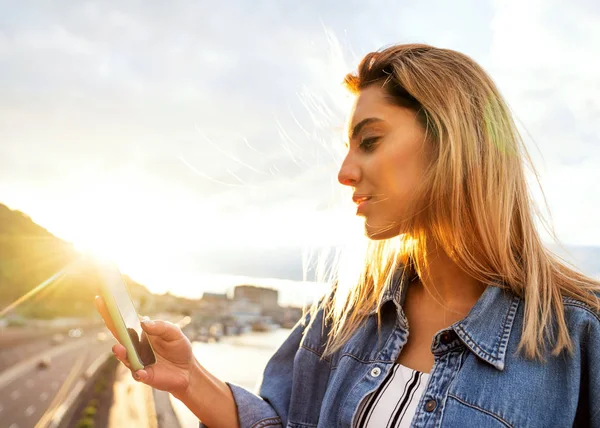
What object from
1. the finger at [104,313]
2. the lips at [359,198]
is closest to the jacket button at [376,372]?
the lips at [359,198]

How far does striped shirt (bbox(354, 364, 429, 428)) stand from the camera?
1.55 meters

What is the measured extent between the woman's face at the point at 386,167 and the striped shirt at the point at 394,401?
16.3 inches

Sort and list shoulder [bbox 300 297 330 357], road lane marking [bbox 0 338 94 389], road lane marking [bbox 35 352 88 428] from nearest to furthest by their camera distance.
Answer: shoulder [bbox 300 297 330 357]
road lane marking [bbox 35 352 88 428]
road lane marking [bbox 0 338 94 389]

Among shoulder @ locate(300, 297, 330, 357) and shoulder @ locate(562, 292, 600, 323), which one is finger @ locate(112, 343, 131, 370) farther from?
shoulder @ locate(562, 292, 600, 323)

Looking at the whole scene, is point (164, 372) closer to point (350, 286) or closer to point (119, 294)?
point (119, 294)

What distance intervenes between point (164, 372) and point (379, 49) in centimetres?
128

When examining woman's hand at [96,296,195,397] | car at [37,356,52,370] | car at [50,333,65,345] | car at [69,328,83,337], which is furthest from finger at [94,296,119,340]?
car at [69,328,83,337]

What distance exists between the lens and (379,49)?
6.60ft

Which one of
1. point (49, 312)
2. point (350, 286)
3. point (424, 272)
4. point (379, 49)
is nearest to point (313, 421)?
point (350, 286)

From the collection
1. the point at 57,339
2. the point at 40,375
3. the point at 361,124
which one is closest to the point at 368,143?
the point at 361,124

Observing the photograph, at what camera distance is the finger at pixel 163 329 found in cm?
156

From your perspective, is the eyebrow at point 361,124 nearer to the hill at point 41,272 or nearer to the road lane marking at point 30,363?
the hill at point 41,272

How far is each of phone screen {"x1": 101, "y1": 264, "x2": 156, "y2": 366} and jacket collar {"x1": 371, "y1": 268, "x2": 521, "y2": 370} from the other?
0.85 meters

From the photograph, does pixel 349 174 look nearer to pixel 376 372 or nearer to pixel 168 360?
pixel 376 372
